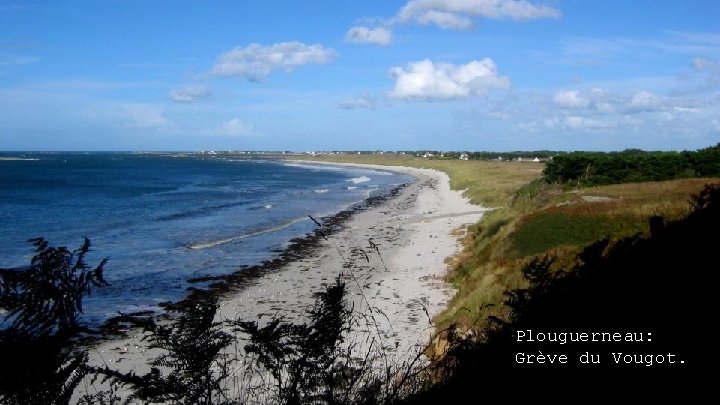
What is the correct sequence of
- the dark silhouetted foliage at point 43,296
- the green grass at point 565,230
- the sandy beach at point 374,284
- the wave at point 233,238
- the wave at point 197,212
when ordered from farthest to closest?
1. the wave at point 197,212
2. the wave at point 233,238
3. the green grass at point 565,230
4. the sandy beach at point 374,284
5. the dark silhouetted foliage at point 43,296

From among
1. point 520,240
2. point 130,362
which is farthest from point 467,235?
point 130,362

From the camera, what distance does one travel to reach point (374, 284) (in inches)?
852

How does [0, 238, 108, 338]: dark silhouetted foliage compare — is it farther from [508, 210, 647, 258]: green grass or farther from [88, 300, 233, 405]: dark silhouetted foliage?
[508, 210, 647, 258]: green grass

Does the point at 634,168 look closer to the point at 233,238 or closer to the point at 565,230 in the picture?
the point at 565,230

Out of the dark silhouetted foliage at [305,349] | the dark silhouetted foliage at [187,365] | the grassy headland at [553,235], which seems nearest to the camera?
the dark silhouetted foliage at [187,365]

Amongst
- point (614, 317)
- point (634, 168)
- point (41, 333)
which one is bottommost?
point (614, 317)

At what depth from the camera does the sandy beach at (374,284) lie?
1443 centimetres

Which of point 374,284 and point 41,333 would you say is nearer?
point 41,333

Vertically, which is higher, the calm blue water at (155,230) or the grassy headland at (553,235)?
the grassy headland at (553,235)

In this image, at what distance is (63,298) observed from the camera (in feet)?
12.9

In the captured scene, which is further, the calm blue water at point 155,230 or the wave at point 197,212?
the wave at point 197,212

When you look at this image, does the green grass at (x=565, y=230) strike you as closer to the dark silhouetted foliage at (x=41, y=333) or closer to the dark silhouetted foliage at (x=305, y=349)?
the dark silhouetted foliage at (x=305, y=349)

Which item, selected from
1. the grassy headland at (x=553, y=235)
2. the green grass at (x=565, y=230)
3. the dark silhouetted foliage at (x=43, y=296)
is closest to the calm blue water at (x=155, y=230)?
the grassy headland at (x=553, y=235)

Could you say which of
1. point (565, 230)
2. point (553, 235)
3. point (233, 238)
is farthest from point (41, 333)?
point (233, 238)
